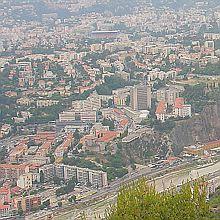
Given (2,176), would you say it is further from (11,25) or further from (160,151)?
(11,25)

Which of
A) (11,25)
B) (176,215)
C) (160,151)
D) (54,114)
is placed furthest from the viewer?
(11,25)

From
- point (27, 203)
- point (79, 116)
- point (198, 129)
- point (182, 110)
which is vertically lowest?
point (27, 203)

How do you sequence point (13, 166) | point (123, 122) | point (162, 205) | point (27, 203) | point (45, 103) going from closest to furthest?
point (162, 205) < point (27, 203) < point (13, 166) < point (123, 122) < point (45, 103)

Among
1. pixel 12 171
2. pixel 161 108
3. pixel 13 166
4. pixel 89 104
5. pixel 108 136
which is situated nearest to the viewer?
pixel 12 171

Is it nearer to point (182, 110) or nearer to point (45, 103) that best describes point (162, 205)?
point (182, 110)

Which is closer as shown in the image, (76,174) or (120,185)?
(120,185)

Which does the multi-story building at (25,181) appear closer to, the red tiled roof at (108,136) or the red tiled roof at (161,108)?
the red tiled roof at (108,136)

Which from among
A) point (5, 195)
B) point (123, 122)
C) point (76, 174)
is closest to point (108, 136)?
point (123, 122)

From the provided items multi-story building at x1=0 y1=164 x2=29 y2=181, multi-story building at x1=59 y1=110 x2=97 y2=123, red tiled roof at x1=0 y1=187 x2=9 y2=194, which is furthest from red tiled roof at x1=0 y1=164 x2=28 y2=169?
multi-story building at x1=59 y1=110 x2=97 y2=123

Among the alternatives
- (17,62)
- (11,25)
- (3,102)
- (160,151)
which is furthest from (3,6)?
(160,151)
